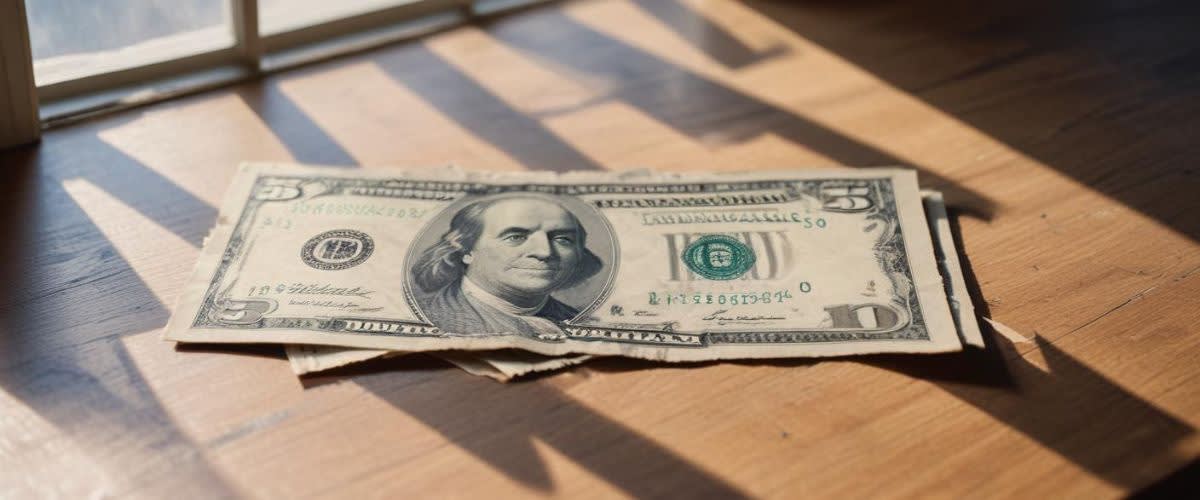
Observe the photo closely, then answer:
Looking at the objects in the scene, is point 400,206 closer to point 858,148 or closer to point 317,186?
point 317,186

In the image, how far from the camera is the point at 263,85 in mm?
1298

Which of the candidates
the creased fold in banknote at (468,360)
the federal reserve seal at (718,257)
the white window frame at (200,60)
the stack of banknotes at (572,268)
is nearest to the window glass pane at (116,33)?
the white window frame at (200,60)

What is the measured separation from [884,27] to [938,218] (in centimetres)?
44

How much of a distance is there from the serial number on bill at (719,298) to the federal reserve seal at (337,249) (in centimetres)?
25

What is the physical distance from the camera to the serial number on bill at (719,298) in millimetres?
992

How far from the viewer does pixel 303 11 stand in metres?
1.37

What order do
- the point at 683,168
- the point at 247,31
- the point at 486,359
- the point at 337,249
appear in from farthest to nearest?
the point at 247,31 → the point at 683,168 → the point at 337,249 → the point at 486,359

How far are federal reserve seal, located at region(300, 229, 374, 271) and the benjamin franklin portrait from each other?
0.05 meters

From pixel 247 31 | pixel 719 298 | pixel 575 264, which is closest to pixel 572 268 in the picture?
pixel 575 264

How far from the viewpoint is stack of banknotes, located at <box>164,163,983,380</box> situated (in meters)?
0.95

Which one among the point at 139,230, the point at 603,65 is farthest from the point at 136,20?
the point at 603,65

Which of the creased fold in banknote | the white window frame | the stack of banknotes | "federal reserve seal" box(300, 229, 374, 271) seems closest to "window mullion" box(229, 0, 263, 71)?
the white window frame

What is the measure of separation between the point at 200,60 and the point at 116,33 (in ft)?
0.30

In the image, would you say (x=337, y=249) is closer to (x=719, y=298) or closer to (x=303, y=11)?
(x=719, y=298)
